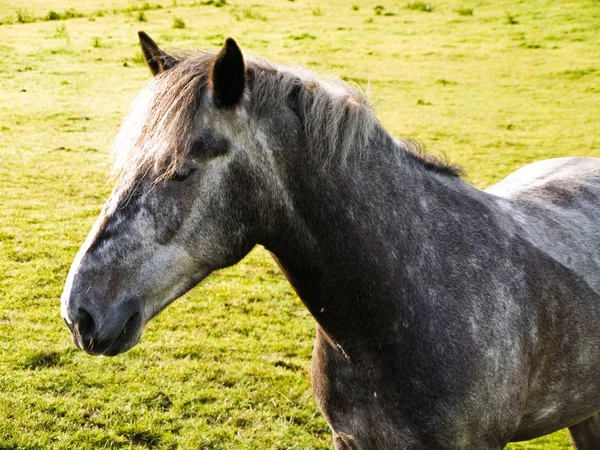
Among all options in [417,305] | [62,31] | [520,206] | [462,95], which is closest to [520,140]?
[462,95]

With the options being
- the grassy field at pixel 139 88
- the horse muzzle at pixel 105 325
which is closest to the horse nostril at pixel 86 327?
the horse muzzle at pixel 105 325

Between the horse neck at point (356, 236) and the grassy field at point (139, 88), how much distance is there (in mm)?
667

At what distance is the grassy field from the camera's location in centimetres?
484

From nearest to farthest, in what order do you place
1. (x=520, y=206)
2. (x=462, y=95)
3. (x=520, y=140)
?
(x=520, y=206) → (x=520, y=140) → (x=462, y=95)

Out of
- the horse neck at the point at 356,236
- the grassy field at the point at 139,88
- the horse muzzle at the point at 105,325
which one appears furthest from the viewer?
the grassy field at the point at 139,88

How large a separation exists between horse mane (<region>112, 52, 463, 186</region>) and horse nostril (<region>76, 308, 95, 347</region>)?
53 centimetres

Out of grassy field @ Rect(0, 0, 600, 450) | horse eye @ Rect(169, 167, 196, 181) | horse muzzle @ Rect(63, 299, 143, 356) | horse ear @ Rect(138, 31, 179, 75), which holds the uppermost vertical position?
horse ear @ Rect(138, 31, 179, 75)

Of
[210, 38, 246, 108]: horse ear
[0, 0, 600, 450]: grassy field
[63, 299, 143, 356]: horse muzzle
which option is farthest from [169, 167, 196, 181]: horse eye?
[0, 0, 600, 450]: grassy field

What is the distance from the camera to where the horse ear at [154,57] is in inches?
105

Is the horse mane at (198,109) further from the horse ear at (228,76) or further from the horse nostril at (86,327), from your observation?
the horse nostril at (86,327)

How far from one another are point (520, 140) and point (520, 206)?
9940 mm

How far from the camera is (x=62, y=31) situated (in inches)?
773

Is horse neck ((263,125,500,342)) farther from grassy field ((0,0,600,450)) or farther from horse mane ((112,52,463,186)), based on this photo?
grassy field ((0,0,600,450))

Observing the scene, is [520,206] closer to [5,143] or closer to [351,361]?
[351,361]
